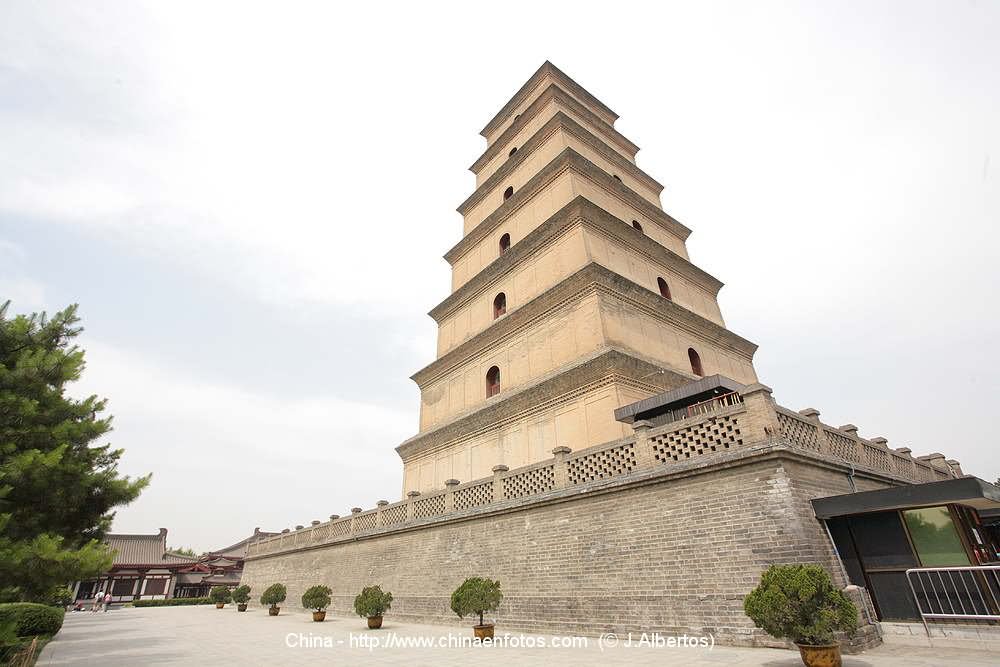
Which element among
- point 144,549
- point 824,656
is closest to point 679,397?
point 824,656

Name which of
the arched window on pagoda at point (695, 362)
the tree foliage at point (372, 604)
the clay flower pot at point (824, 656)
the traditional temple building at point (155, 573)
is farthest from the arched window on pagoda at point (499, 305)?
the traditional temple building at point (155, 573)

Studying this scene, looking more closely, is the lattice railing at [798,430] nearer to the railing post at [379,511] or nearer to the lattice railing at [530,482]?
the lattice railing at [530,482]

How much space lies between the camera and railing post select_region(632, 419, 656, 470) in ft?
28.0

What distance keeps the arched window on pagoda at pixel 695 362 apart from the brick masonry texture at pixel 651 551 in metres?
6.62

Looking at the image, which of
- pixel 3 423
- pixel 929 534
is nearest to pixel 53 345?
pixel 3 423

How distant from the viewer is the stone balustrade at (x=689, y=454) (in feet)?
25.1

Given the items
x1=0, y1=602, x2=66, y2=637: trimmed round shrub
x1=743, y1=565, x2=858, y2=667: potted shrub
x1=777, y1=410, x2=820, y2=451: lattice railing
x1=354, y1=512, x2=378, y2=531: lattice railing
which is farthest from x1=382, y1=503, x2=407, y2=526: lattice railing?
x1=743, y1=565, x2=858, y2=667: potted shrub

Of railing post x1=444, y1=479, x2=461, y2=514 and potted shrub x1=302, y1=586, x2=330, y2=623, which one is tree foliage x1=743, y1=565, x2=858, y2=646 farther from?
potted shrub x1=302, y1=586, x2=330, y2=623

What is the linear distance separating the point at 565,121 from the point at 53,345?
16.8 metres

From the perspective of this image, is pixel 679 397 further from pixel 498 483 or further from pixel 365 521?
pixel 365 521

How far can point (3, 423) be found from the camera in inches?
346

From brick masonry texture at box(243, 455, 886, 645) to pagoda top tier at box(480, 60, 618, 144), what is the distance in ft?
59.3

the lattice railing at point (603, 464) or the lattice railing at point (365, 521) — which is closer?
the lattice railing at point (603, 464)

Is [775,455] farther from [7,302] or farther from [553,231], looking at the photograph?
[7,302]
